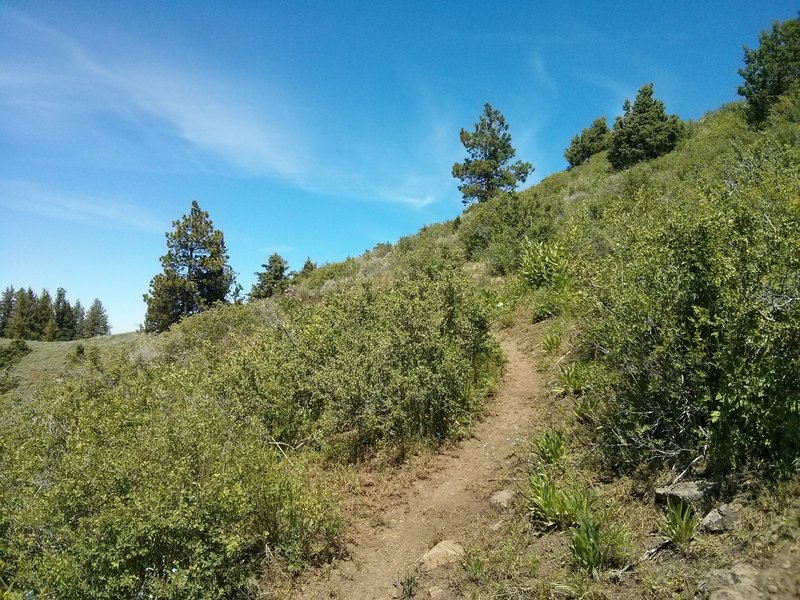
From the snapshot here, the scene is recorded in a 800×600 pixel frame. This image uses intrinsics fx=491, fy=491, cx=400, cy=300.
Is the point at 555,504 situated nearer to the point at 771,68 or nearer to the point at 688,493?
the point at 688,493

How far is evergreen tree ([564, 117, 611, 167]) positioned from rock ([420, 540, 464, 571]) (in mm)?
35066

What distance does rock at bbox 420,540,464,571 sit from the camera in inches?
202

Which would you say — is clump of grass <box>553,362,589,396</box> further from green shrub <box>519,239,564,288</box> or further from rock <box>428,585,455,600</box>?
green shrub <box>519,239,564,288</box>

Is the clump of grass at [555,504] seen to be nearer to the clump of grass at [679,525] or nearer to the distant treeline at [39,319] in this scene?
the clump of grass at [679,525]

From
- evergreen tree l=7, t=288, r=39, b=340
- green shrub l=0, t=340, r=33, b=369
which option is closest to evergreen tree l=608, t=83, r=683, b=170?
green shrub l=0, t=340, r=33, b=369

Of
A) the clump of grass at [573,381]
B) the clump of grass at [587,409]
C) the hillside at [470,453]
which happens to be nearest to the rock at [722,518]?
the hillside at [470,453]

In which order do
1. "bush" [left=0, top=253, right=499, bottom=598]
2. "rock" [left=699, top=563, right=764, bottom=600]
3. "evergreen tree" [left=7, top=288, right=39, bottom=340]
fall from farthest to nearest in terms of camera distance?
"evergreen tree" [left=7, top=288, right=39, bottom=340]
"bush" [left=0, top=253, right=499, bottom=598]
"rock" [left=699, top=563, right=764, bottom=600]

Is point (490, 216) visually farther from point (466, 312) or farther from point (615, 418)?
point (615, 418)

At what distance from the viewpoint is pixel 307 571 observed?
5410 millimetres

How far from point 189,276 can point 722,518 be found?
28115mm

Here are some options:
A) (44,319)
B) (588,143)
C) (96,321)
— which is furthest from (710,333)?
(96,321)

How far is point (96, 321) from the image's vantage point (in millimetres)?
93250

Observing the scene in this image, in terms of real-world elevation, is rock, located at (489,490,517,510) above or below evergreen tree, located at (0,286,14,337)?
below

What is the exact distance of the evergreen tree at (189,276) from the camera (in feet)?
88.1
